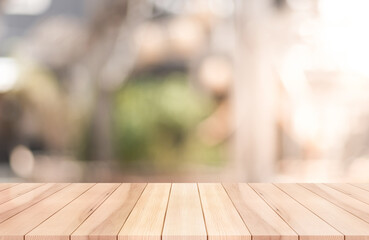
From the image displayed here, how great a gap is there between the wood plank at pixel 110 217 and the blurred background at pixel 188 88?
1892mm

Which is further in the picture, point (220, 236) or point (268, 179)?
point (268, 179)

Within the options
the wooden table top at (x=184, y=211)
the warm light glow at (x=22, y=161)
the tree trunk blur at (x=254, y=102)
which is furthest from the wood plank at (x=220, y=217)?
the warm light glow at (x=22, y=161)

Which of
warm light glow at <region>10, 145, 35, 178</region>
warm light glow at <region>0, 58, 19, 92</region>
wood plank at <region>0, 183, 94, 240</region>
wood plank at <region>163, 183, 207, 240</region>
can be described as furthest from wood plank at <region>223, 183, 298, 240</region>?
warm light glow at <region>0, 58, 19, 92</region>

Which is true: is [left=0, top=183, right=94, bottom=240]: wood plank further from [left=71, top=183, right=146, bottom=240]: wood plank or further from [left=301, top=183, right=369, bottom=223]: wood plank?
[left=301, top=183, right=369, bottom=223]: wood plank

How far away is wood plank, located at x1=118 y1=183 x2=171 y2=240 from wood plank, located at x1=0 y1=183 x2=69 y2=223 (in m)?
0.30

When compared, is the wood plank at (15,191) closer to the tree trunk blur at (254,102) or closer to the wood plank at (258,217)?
the wood plank at (258,217)

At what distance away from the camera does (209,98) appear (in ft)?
11.7

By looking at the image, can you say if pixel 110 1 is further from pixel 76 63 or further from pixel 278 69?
pixel 278 69

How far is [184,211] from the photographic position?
4.59 ft

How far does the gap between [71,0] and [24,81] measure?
2.06 feet

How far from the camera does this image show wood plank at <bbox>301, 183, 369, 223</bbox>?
1395 millimetres

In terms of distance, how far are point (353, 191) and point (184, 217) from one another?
652mm

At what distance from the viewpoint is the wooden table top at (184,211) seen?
119 cm

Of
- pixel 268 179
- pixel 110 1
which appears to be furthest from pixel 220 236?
pixel 110 1
